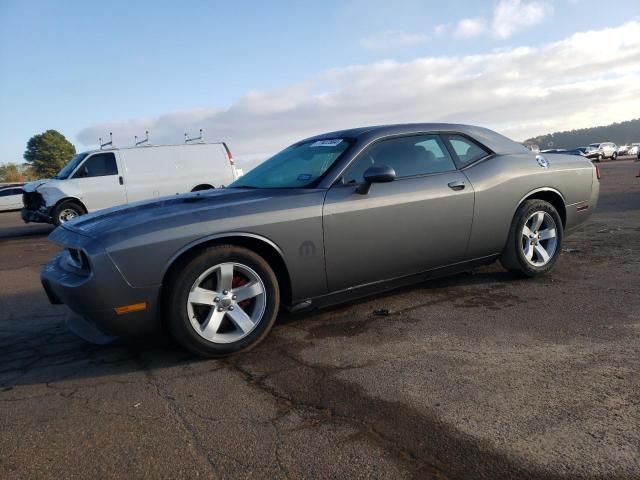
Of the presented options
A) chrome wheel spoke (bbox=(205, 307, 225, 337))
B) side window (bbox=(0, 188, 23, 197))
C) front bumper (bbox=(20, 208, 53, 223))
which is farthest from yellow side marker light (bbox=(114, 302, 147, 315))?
side window (bbox=(0, 188, 23, 197))

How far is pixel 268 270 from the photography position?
3.23 m

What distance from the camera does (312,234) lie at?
3379 millimetres

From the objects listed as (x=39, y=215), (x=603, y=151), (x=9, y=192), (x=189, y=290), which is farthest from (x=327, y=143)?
(x=603, y=151)

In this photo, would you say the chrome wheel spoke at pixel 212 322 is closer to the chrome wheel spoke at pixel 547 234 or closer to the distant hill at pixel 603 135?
the chrome wheel spoke at pixel 547 234

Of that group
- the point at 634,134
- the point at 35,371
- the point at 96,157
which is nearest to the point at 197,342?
the point at 35,371

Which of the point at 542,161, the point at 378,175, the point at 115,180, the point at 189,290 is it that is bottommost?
the point at 189,290

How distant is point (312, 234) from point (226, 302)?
0.75m

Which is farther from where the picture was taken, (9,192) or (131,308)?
(9,192)

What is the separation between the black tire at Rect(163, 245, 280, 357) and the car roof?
4.67 ft

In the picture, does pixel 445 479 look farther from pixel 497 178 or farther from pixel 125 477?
pixel 497 178

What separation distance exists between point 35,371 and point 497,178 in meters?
3.86

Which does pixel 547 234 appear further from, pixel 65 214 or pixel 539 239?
pixel 65 214

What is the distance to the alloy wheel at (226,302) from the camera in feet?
10.1

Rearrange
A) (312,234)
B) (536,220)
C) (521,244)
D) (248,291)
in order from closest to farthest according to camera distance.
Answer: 1. (248,291)
2. (312,234)
3. (521,244)
4. (536,220)
